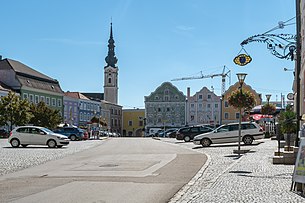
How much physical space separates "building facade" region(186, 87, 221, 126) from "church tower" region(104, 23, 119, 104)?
32.7 metres

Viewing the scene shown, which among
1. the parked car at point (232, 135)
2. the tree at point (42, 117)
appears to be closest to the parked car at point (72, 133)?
the tree at point (42, 117)

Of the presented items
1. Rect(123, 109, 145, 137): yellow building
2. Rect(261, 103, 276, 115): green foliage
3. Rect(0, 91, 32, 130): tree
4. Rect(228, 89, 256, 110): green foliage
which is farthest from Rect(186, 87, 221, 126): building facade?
Rect(228, 89, 256, 110): green foliage

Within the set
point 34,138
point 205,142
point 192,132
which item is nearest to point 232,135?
point 205,142

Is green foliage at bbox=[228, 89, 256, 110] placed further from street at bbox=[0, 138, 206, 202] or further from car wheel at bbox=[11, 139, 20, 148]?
street at bbox=[0, 138, 206, 202]

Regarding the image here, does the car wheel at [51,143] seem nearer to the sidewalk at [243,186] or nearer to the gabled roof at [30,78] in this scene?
the sidewalk at [243,186]

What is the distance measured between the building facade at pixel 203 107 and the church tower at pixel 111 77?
3270cm

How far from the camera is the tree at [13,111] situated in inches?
2591

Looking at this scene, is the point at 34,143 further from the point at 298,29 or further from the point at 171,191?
the point at 171,191

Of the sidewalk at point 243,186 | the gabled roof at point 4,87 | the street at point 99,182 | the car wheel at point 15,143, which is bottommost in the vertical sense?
the street at point 99,182

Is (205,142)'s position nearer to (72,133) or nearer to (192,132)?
(192,132)

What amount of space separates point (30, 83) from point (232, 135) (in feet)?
200

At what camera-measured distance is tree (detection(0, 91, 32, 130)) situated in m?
65.8

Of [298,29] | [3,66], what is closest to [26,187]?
[298,29]

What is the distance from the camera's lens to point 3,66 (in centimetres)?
8812
